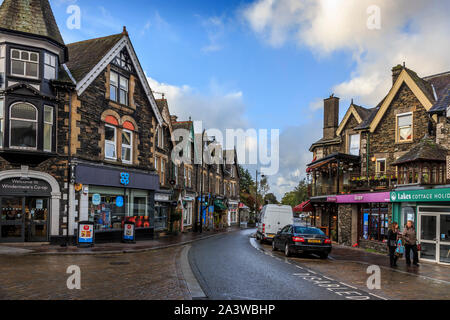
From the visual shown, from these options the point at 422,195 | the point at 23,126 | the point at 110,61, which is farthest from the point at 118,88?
the point at 422,195

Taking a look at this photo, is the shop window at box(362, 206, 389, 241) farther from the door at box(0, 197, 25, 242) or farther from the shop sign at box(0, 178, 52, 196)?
the door at box(0, 197, 25, 242)

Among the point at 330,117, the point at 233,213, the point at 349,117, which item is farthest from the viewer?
the point at 233,213

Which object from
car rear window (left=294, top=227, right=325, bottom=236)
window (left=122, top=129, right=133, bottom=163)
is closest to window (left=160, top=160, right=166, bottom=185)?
window (left=122, top=129, right=133, bottom=163)

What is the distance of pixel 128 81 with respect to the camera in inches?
965

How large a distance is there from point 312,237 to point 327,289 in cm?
811

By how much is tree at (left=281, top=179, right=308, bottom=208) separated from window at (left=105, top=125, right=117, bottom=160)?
2528 inches

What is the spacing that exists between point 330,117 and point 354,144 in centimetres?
523

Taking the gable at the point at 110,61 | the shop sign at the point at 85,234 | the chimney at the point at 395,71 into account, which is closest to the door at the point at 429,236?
the chimney at the point at 395,71

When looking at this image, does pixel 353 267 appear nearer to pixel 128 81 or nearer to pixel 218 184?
pixel 128 81

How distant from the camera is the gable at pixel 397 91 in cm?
2211

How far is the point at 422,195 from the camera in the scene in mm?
17641

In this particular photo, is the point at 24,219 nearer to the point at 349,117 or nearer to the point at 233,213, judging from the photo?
the point at 349,117

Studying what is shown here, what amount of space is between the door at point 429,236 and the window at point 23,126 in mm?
18666

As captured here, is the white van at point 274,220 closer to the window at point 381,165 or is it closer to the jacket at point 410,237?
the window at point 381,165
